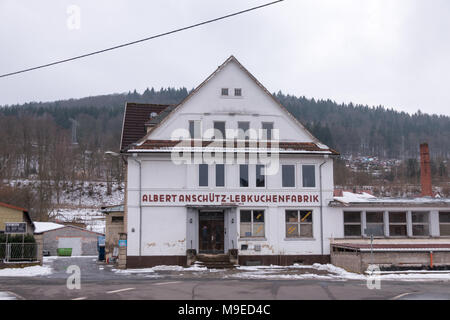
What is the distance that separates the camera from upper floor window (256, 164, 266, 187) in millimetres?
31344

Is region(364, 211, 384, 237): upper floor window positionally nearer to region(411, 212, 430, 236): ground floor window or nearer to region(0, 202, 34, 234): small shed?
region(411, 212, 430, 236): ground floor window

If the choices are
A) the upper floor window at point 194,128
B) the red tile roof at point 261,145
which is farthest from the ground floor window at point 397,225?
the upper floor window at point 194,128

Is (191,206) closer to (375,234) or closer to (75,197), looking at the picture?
(375,234)

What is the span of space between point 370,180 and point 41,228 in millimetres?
90256

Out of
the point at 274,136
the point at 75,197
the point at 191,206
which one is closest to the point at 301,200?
the point at 274,136

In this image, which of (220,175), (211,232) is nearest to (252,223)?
(211,232)

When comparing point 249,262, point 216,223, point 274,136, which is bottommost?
point 249,262

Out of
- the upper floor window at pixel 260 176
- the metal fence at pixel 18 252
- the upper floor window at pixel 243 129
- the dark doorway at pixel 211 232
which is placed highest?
the upper floor window at pixel 243 129

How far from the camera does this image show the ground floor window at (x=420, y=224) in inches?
1267

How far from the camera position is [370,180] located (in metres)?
128

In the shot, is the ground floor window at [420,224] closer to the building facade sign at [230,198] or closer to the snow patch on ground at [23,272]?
the building facade sign at [230,198]

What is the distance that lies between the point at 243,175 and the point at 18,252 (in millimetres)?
13581

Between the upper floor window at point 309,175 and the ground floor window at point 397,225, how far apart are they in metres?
5.43

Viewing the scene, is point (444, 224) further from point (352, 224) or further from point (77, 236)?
point (77, 236)
